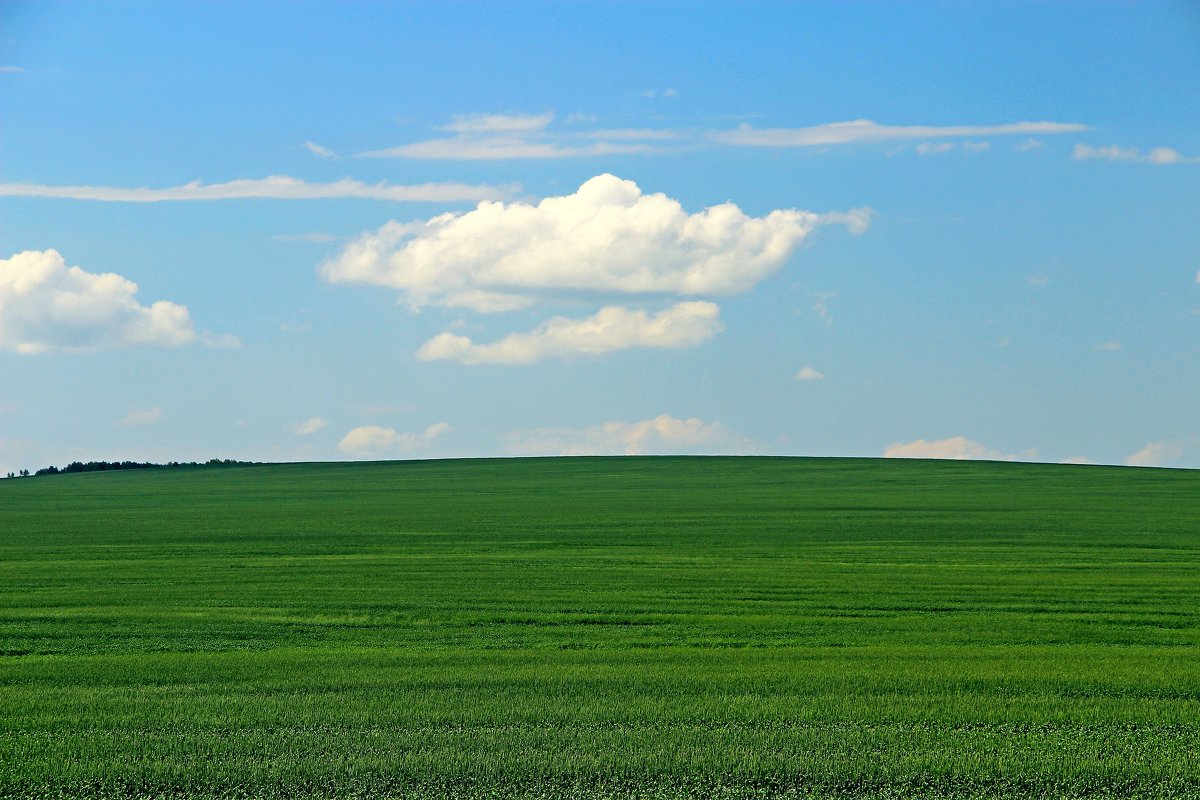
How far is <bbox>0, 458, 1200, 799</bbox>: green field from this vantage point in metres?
8.14

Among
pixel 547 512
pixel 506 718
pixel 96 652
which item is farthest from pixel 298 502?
pixel 506 718

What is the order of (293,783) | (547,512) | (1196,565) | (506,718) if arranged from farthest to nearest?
(547,512) → (1196,565) → (506,718) → (293,783)

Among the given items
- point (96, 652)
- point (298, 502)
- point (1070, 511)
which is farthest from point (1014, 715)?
point (298, 502)

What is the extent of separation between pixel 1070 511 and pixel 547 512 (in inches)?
→ 745

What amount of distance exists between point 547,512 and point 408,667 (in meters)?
27.8

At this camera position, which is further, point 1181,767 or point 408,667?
point 408,667

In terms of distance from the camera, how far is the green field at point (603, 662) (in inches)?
320

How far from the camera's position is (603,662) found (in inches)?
481

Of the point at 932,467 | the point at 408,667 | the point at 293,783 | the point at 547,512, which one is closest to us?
the point at 293,783

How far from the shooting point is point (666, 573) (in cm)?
2138

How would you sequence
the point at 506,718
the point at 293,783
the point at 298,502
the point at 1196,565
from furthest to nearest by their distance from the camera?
the point at 298,502
the point at 1196,565
the point at 506,718
the point at 293,783

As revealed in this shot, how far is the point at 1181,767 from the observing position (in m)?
8.23

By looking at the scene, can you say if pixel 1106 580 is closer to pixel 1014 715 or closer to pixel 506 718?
Result: pixel 1014 715

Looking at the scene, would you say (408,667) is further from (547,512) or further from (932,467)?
(932,467)
